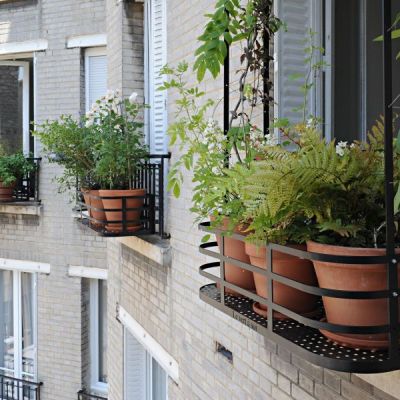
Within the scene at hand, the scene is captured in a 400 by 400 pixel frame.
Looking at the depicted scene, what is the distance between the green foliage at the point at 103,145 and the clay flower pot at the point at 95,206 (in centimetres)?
14

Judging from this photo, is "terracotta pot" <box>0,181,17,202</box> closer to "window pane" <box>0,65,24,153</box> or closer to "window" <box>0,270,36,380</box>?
"window pane" <box>0,65,24,153</box>

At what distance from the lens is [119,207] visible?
4820 mm

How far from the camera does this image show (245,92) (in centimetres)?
289

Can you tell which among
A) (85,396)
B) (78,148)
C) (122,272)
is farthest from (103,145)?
(85,396)

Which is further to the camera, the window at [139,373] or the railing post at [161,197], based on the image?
the window at [139,373]

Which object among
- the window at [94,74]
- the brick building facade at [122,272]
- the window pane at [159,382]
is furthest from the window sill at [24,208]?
the window pane at [159,382]

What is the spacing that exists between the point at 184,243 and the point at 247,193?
2.59 meters

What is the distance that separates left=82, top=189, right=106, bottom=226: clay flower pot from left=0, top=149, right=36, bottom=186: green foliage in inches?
162

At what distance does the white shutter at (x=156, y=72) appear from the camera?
18.0 ft

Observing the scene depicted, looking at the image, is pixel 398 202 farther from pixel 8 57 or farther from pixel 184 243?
pixel 8 57

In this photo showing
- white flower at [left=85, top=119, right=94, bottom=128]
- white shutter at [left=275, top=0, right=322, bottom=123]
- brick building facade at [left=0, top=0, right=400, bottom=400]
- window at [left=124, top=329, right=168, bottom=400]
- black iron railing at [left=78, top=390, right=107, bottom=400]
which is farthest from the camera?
black iron railing at [left=78, top=390, right=107, bottom=400]

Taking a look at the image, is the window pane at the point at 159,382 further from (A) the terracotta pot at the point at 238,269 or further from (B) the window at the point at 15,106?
(B) the window at the point at 15,106

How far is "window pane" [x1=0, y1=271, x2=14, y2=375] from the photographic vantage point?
10.1 metres

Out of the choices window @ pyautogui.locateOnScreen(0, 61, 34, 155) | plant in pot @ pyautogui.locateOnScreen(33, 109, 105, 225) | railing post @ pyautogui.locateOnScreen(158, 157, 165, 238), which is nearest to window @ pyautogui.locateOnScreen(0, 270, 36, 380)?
window @ pyautogui.locateOnScreen(0, 61, 34, 155)
